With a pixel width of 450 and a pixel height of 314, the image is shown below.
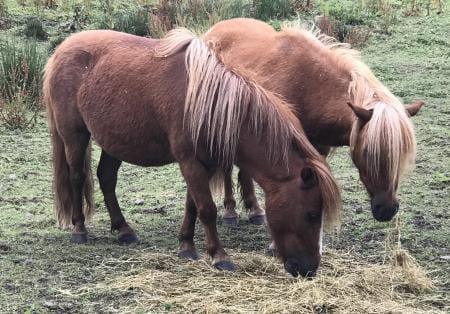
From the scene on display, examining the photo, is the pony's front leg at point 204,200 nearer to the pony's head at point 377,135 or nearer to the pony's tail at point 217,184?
the pony's tail at point 217,184

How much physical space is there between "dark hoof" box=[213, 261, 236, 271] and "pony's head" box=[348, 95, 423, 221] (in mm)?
882

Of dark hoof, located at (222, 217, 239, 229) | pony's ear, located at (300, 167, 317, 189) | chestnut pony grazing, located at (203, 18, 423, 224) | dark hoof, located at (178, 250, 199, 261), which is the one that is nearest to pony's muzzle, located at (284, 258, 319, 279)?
pony's ear, located at (300, 167, 317, 189)

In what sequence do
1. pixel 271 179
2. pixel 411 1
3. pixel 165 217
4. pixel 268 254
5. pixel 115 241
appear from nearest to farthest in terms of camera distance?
pixel 271 179, pixel 268 254, pixel 115 241, pixel 165 217, pixel 411 1

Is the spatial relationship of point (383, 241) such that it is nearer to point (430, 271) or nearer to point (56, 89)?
point (430, 271)

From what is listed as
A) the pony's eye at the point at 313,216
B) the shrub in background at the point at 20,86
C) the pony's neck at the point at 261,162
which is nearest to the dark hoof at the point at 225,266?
the pony's neck at the point at 261,162

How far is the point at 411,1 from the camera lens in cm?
1288

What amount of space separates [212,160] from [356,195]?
1.94 meters

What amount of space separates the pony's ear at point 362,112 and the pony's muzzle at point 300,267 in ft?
2.79

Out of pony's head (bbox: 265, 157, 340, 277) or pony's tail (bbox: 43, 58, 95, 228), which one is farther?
pony's tail (bbox: 43, 58, 95, 228)

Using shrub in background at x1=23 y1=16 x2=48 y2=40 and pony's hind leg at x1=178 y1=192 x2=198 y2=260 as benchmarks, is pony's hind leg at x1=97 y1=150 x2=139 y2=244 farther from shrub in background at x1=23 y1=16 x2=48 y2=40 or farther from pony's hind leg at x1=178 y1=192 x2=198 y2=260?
shrub in background at x1=23 y1=16 x2=48 y2=40

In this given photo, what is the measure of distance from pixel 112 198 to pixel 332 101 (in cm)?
164

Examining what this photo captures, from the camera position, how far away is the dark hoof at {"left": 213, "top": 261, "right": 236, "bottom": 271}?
4.37 m

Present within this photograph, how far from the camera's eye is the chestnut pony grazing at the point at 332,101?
4126mm

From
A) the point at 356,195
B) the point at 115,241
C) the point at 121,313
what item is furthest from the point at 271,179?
the point at 356,195
